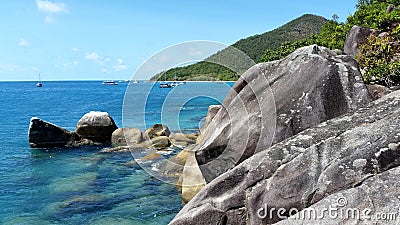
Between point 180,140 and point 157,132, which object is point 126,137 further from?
point 180,140

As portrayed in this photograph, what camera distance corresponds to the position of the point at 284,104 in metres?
8.37

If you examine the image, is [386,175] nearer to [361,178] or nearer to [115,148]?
[361,178]

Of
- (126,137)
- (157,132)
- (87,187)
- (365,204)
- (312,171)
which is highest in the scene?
(312,171)

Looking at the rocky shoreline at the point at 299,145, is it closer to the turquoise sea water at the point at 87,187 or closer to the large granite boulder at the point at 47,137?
the turquoise sea water at the point at 87,187

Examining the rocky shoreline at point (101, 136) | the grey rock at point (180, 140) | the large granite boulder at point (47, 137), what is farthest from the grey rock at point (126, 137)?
the large granite boulder at point (47, 137)

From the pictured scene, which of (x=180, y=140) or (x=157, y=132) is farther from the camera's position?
(x=180, y=140)

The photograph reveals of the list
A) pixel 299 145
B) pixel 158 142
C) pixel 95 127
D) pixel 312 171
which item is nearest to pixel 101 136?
pixel 95 127

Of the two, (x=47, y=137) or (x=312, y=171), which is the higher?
(x=312, y=171)

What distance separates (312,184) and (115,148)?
20930 mm

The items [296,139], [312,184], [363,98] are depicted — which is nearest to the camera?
[312,184]

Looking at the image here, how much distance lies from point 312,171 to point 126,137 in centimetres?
2222

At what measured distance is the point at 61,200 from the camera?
15391mm

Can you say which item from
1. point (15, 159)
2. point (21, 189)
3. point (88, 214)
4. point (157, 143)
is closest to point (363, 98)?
point (88, 214)

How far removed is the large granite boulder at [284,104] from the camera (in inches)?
321
